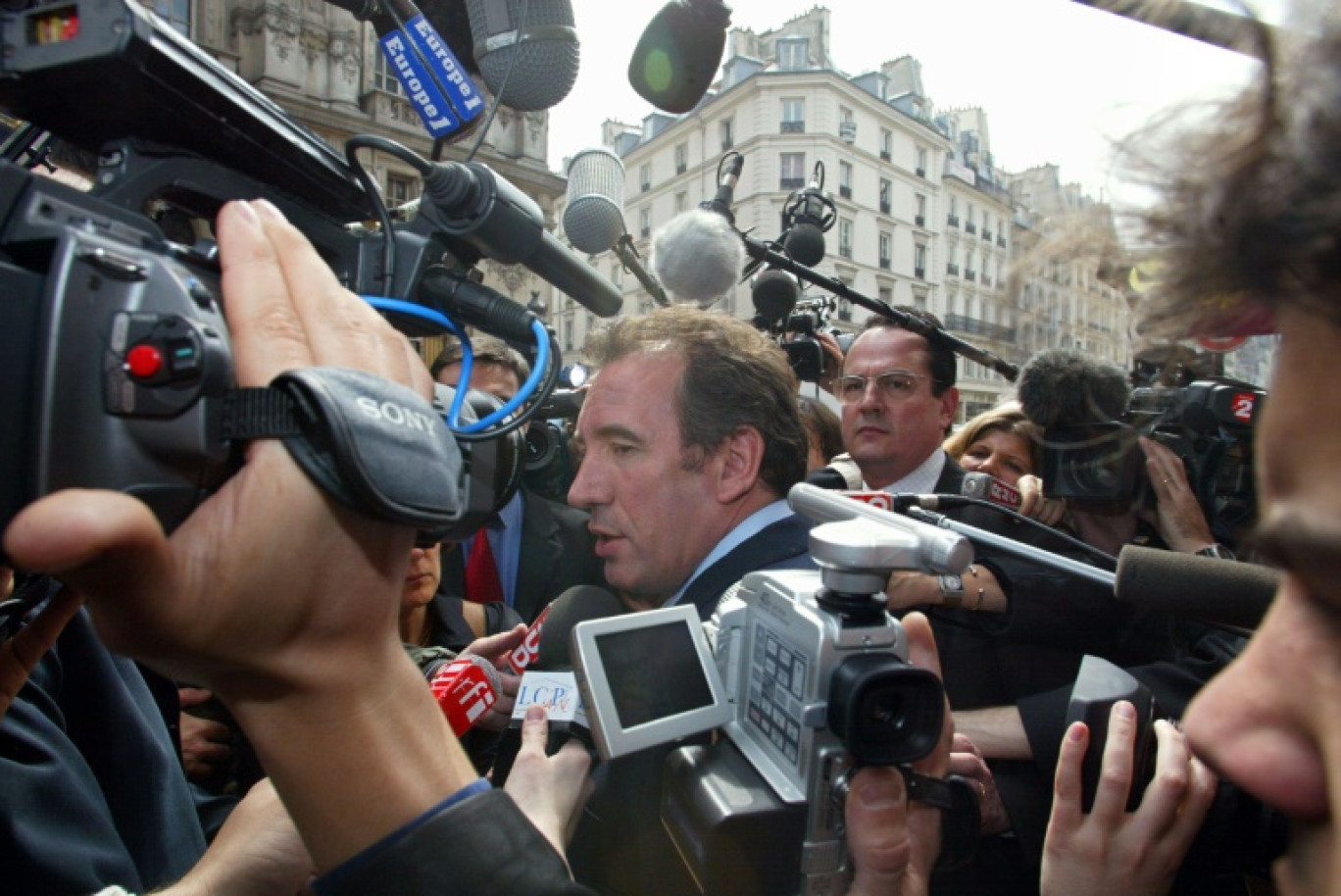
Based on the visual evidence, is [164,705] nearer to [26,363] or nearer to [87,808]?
[87,808]

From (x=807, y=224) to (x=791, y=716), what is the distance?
3.20 metres

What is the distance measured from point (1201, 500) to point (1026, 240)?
5.93 ft

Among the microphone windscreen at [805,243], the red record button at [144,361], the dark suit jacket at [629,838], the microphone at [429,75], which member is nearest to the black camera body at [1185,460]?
the dark suit jacket at [629,838]

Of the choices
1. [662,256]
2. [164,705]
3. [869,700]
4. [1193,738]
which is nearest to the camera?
[1193,738]

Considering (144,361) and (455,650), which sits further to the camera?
(455,650)

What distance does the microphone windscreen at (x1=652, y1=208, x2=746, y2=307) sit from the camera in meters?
3.29

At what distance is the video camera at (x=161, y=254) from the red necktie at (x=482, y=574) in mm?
2254

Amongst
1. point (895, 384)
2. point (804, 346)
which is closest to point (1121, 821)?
point (895, 384)

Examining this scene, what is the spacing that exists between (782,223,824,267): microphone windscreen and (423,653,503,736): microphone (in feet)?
8.49

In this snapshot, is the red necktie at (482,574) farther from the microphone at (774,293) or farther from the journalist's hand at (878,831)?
the journalist's hand at (878,831)

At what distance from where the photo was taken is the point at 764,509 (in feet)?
6.81

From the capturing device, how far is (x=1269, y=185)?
1.84ft

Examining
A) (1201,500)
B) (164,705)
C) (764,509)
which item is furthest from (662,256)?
(164,705)

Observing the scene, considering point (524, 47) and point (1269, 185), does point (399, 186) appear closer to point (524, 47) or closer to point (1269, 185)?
point (524, 47)
